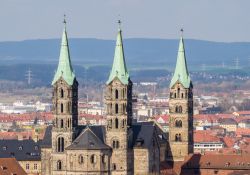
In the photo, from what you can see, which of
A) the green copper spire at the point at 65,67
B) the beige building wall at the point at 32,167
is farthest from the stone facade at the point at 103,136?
the beige building wall at the point at 32,167

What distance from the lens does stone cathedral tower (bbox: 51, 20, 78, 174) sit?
108m

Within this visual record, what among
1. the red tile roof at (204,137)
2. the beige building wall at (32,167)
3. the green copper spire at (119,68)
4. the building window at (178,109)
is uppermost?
the green copper spire at (119,68)

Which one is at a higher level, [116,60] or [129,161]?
[116,60]

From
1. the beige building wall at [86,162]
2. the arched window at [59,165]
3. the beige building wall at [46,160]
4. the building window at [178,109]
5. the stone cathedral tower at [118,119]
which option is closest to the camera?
the beige building wall at [86,162]

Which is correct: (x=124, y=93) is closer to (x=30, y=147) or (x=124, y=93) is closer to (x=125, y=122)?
(x=125, y=122)

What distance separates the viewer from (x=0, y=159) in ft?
362

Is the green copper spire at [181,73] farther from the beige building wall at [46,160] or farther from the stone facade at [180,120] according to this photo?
the beige building wall at [46,160]

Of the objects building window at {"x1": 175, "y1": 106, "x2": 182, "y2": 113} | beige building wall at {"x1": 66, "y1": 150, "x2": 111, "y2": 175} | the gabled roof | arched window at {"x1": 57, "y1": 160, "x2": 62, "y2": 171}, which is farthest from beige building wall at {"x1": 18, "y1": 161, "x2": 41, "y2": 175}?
beige building wall at {"x1": 66, "y1": 150, "x2": 111, "y2": 175}

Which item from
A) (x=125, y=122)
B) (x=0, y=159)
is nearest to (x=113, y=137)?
(x=125, y=122)

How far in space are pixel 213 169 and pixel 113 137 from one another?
11.9 metres

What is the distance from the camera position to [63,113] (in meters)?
108

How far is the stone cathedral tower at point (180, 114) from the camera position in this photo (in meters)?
119

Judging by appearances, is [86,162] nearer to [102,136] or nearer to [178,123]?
[102,136]

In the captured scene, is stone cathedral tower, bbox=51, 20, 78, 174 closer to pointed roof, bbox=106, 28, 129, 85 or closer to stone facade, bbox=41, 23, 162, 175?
stone facade, bbox=41, 23, 162, 175
